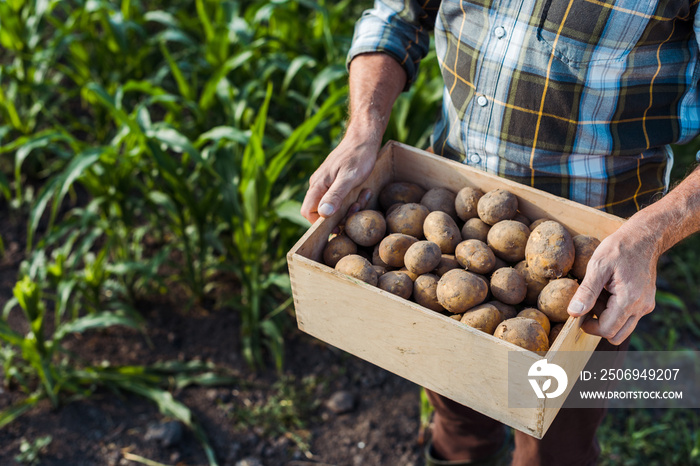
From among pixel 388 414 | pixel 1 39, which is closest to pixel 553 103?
pixel 388 414

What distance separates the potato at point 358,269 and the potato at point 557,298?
36 cm

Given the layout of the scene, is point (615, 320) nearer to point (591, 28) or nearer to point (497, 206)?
point (497, 206)

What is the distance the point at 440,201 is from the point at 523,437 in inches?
27.7

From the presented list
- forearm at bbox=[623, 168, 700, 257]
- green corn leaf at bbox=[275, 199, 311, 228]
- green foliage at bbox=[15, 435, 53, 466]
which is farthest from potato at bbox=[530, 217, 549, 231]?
green foliage at bbox=[15, 435, 53, 466]

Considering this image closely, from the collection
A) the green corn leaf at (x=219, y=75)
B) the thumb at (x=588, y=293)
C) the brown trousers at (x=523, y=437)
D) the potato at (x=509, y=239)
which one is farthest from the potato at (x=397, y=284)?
the green corn leaf at (x=219, y=75)

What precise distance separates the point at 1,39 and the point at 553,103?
2735 millimetres

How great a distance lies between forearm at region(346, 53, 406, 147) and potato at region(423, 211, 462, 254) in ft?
0.82

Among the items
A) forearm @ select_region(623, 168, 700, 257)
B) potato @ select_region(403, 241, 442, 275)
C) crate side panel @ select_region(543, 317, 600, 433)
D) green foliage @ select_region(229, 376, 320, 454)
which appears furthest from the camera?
green foliage @ select_region(229, 376, 320, 454)

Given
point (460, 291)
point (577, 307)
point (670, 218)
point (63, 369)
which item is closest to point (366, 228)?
point (460, 291)

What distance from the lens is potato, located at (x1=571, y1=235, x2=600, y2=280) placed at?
1.42 metres

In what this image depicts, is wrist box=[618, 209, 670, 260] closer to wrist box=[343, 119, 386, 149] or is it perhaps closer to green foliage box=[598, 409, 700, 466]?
wrist box=[343, 119, 386, 149]

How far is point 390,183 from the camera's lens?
1740 millimetres

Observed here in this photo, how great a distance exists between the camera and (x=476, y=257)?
143 cm

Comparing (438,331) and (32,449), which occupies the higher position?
(438,331)
